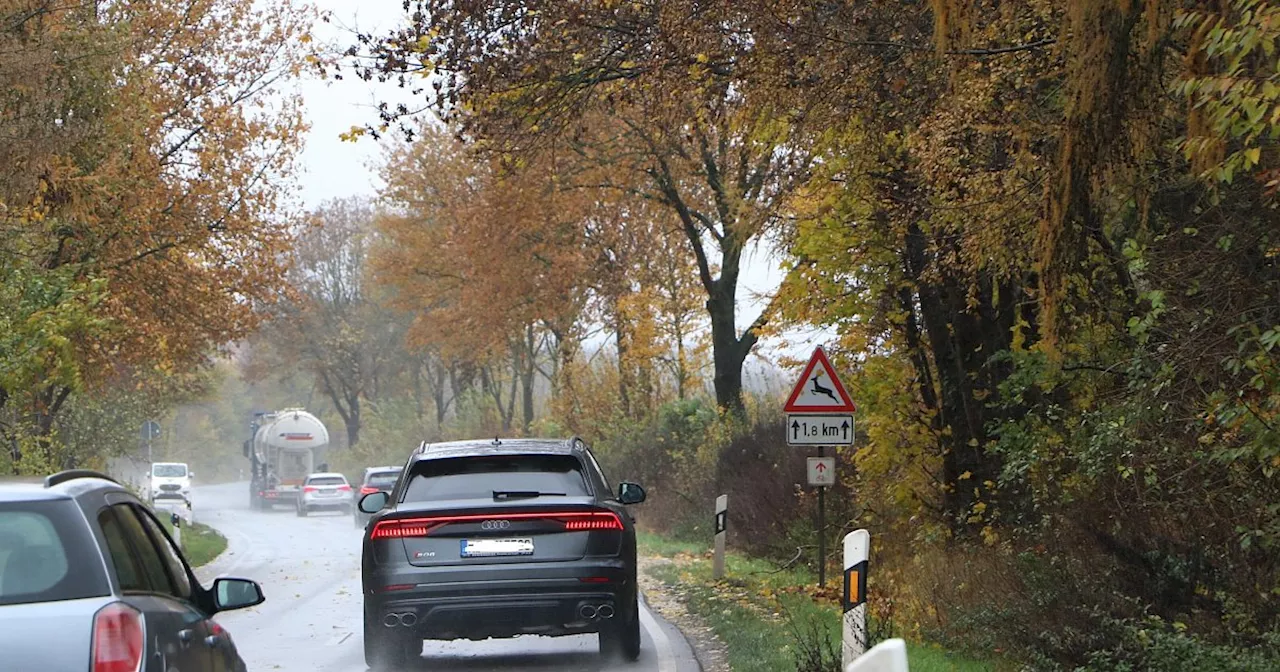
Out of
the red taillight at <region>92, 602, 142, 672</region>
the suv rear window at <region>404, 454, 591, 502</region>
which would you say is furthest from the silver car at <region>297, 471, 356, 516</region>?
the red taillight at <region>92, 602, 142, 672</region>

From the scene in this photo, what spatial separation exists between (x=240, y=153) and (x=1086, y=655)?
2438cm

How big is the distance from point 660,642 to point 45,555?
965 centimetres

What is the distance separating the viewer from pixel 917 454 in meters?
18.0

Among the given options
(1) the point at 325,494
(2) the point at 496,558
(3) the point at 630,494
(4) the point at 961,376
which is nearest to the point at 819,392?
(4) the point at 961,376

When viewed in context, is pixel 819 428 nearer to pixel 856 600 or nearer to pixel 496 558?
pixel 496 558

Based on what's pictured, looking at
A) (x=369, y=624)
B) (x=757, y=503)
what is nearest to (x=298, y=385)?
(x=757, y=503)

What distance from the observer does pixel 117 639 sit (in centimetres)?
507

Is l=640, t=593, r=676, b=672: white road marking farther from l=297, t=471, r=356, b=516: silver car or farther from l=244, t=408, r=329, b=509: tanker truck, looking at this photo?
l=244, t=408, r=329, b=509: tanker truck

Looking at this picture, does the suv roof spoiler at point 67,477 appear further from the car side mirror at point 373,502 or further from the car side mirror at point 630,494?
the car side mirror at point 630,494

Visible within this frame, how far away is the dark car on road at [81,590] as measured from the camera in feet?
16.2

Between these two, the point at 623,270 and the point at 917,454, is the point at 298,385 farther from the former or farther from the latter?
the point at 917,454

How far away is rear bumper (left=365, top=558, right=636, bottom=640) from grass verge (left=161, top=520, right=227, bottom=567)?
1628cm

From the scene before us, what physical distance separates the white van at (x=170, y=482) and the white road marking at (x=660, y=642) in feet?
157

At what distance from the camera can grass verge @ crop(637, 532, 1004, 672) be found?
11.2 metres
